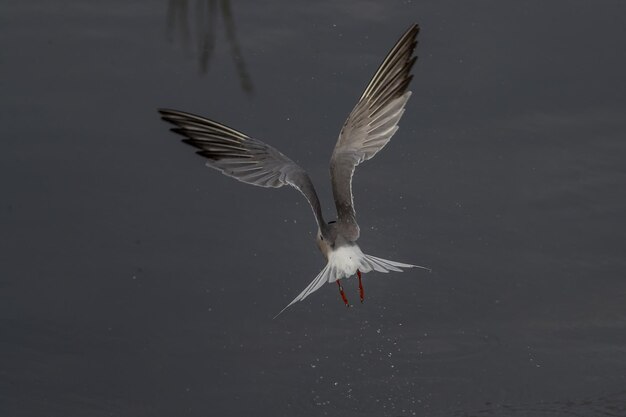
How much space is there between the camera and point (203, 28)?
9812 millimetres

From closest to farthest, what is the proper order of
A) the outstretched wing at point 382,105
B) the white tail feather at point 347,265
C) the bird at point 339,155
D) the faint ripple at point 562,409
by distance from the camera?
the white tail feather at point 347,265
the bird at point 339,155
the faint ripple at point 562,409
the outstretched wing at point 382,105

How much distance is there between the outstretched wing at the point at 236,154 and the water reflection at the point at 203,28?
192cm

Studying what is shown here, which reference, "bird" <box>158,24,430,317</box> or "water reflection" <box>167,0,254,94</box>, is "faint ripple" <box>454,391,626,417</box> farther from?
"water reflection" <box>167,0,254,94</box>

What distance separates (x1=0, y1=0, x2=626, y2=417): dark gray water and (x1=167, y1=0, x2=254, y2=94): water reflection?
2 centimetres

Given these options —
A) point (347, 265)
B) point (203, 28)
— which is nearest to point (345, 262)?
point (347, 265)

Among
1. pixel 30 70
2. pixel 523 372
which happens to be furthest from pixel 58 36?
pixel 523 372

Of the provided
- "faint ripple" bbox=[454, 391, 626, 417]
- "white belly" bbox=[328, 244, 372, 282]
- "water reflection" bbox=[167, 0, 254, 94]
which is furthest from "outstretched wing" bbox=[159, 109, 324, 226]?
"water reflection" bbox=[167, 0, 254, 94]

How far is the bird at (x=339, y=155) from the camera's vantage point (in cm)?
699

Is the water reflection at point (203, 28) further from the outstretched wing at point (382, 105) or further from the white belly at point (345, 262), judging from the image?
the white belly at point (345, 262)

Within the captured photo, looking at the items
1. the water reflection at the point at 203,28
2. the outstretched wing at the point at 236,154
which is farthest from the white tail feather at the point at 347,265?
the water reflection at the point at 203,28

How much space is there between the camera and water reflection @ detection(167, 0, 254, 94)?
31.0ft

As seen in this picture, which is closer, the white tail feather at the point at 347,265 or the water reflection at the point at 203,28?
the white tail feather at the point at 347,265

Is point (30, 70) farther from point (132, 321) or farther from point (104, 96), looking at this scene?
point (132, 321)

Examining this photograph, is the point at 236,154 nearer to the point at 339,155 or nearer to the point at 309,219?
the point at 339,155
